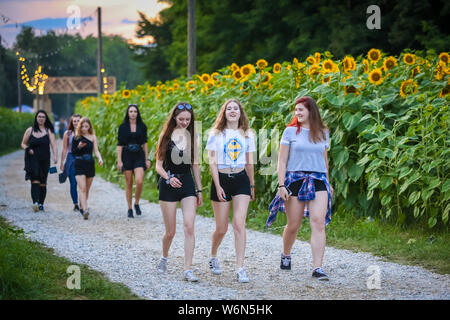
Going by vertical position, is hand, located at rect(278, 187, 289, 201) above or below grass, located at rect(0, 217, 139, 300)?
above

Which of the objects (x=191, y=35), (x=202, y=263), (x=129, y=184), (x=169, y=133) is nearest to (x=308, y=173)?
(x=169, y=133)

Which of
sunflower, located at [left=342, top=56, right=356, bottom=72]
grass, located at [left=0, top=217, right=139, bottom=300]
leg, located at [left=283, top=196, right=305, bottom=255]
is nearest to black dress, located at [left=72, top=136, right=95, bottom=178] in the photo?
grass, located at [left=0, top=217, right=139, bottom=300]

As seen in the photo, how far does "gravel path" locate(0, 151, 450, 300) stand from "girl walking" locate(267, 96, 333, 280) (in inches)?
19.6

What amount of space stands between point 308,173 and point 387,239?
2071 mm

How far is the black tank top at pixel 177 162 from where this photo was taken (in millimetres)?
6086

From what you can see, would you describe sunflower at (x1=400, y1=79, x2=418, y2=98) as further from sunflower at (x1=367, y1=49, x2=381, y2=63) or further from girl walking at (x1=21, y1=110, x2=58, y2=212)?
girl walking at (x1=21, y1=110, x2=58, y2=212)

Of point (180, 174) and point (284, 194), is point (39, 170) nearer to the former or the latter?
point (180, 174)

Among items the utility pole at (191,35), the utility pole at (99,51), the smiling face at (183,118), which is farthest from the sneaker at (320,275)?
the utility pole at (99,51)

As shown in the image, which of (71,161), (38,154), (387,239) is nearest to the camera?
(387,239)

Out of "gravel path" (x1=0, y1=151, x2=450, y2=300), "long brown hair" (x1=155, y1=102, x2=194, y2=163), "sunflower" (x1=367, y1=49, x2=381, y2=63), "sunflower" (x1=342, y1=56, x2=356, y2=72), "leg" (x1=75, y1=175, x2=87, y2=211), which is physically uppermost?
"sunflower" (x1=367, y1=49, x2=381, y2=63)

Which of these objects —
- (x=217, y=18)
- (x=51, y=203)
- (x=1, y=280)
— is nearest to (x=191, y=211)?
(x=1, y=280)

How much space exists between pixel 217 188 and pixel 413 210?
3152 mm

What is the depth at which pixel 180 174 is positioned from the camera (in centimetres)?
→ 608

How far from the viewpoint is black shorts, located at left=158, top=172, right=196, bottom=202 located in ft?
19.7
